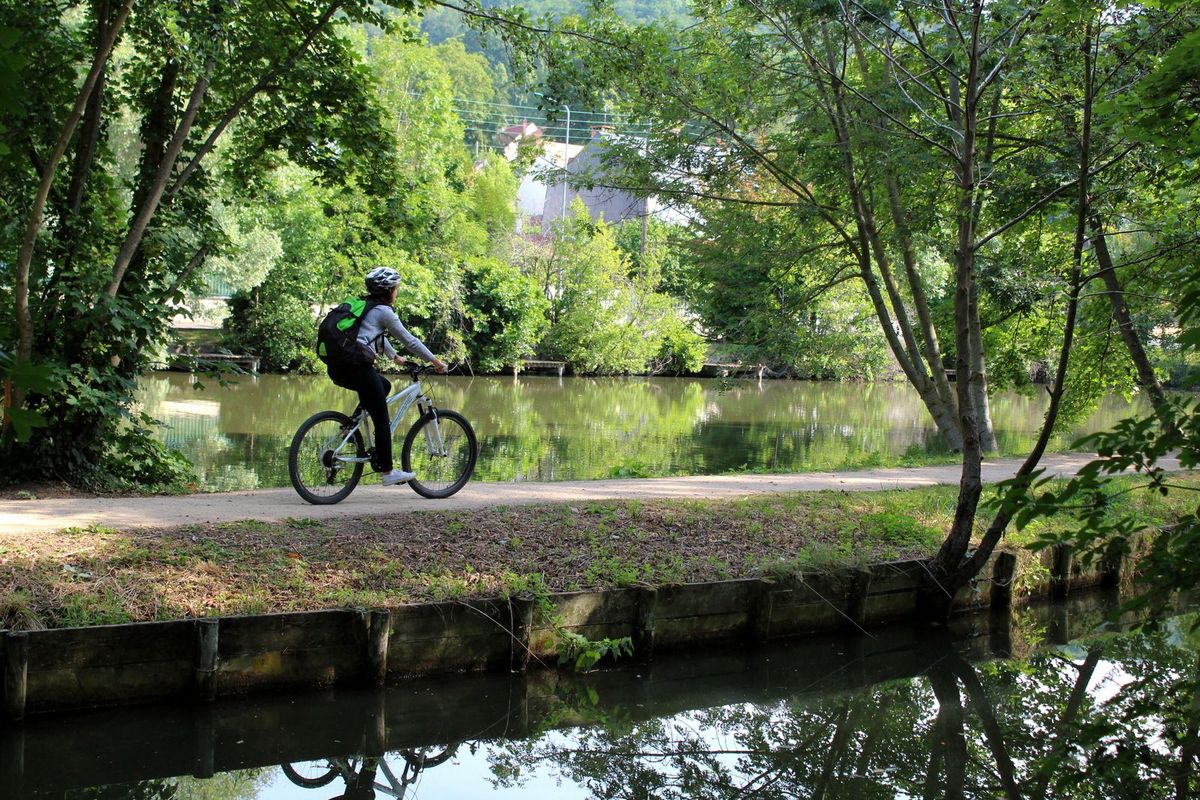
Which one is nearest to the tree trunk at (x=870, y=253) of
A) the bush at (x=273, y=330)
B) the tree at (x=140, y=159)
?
the tree at (x=140, y=159)

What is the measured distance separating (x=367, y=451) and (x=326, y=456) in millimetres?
349

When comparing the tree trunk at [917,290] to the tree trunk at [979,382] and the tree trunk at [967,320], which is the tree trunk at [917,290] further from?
the tree trunk at [967,320]

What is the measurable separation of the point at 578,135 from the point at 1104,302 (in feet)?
187

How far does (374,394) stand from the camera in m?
9.03

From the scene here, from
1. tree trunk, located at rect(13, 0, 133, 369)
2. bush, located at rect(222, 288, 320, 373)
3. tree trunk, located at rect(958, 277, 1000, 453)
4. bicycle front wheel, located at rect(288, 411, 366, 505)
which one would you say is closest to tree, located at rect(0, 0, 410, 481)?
tree trunk, located at rect(13, 0, 133, 369)

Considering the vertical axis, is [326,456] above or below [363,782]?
above

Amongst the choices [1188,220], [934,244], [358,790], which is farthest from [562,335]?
[358,790]

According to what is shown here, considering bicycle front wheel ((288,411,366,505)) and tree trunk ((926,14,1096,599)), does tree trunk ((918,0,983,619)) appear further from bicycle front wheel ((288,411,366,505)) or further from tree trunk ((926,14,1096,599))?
bicycle front wheel ((288,411,366,505))

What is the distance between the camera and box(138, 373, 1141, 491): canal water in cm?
1783

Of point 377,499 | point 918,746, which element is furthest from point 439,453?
point 918,746

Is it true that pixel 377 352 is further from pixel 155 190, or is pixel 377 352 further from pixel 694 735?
pixel 694 735

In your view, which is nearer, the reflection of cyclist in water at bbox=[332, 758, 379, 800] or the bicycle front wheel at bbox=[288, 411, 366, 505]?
the reflection of cyclist in water at bbox=[332, 758, 379, 800]

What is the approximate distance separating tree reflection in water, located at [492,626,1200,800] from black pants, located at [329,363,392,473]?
3.52 meters

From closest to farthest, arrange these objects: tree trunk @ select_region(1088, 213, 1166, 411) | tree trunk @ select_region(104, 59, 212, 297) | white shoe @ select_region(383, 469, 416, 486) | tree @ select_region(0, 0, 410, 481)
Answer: white shoe @ select_region(383, 469, 416, 486)
tree @ select_region(0, 0, 410, 481)
tree trunk @ select_region(104, 59, 212, 297)
tree trunk @ select_region(1088, 213, 1166, 411)
